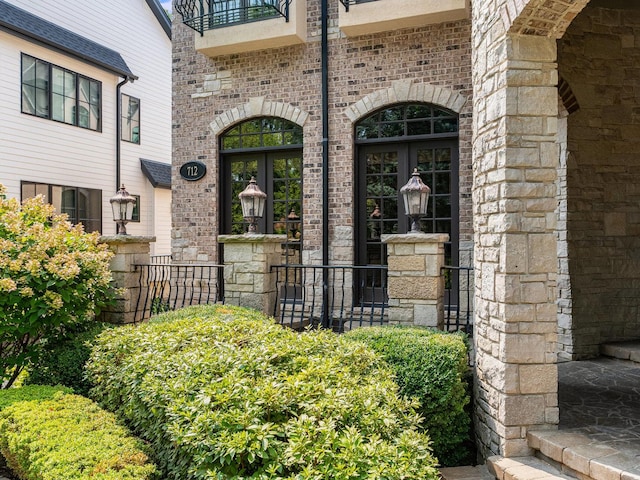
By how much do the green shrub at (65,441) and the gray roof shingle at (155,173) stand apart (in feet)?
33.2

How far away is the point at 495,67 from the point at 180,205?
6468 millimetres

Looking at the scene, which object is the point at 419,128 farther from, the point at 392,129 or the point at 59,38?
the point at 59,38

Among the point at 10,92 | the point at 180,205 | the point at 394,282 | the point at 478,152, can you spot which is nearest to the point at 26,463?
the point at 394,282

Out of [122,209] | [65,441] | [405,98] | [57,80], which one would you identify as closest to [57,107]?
[57,80]

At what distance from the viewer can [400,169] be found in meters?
8.02

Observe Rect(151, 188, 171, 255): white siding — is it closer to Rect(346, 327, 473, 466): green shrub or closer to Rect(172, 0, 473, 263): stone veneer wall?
Rect(172, 0, 473, 263): stone veneer wall

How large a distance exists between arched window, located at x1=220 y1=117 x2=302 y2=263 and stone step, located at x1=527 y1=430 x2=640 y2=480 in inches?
215

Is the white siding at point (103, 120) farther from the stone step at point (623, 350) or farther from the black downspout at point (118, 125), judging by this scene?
the stone step at point (623, 350)

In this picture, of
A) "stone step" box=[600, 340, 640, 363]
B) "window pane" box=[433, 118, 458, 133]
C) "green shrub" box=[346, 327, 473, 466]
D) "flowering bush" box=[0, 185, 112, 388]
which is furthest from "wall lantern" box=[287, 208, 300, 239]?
"stone step" box=[600, 340, 640, 363]

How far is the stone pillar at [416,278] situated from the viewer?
17.9ft

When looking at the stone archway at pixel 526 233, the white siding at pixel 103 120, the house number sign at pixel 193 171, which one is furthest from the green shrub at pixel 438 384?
the white siding at pixel 103 120

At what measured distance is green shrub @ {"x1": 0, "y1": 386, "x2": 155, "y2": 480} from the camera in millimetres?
2885

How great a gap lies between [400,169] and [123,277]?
427 centimetres

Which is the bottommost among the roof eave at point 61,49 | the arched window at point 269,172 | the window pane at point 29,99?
the arched window at point 269,172
